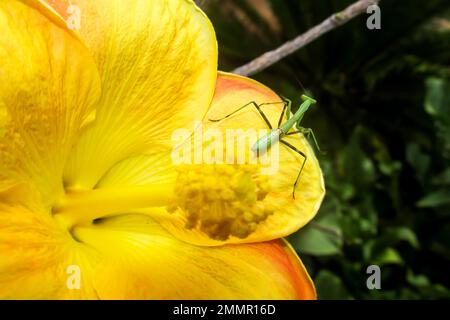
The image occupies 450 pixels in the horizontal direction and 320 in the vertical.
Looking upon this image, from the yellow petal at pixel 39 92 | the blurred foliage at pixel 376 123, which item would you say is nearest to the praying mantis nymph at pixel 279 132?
the yellow petal at pixel 39 92

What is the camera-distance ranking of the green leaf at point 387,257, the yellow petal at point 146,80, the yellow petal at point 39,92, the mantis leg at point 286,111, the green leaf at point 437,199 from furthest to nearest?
the green leaf at point 437,199 → the green leaf at point 387,257 → the mantis leg at point 286,111 → the yellow petal at point 146,80 → the yellow petal at point 39,92

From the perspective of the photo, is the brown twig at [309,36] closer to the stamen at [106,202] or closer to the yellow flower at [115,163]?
the yellow flower at [115,163]

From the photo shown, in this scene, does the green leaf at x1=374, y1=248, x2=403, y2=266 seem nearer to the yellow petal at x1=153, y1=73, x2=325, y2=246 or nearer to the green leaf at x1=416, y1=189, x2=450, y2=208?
the green leaf at x1=416, y1=189, x2=450, y2=208

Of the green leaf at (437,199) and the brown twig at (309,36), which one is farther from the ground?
the brown twig at (309,36)

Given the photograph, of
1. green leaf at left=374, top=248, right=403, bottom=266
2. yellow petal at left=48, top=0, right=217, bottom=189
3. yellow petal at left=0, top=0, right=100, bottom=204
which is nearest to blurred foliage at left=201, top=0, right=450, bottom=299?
green leaf at left=374, top=248, right=403, bottom=266

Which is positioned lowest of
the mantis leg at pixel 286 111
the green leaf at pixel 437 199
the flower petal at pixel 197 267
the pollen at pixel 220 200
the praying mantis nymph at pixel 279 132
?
the flower petal at pixel 197 267

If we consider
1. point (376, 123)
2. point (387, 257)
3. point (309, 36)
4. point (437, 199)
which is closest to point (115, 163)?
point (309, 36)

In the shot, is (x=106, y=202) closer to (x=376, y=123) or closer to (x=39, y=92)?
(x=39, y=92)
